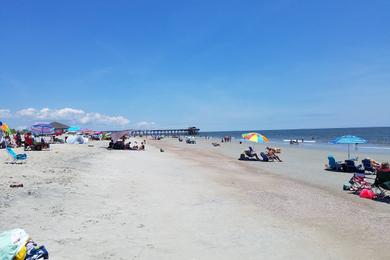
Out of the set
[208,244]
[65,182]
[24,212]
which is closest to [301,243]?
[208,244]

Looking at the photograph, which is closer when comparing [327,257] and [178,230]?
[327,257]

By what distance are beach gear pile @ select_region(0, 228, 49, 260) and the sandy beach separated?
1.16 feet

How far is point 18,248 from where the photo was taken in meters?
4.41

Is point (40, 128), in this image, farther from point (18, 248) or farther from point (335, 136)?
point (335, 136)

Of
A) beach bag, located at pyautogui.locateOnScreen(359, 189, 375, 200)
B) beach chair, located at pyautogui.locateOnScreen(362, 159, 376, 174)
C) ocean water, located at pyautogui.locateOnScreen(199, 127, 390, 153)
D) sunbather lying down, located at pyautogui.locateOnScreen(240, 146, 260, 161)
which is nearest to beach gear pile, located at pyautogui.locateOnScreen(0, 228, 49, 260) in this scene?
beach bag, located at pyautogui.locateOnScreen(359, 189, 375, 200)

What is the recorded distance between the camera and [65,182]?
9828 millimetres

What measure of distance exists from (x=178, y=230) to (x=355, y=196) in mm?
6853

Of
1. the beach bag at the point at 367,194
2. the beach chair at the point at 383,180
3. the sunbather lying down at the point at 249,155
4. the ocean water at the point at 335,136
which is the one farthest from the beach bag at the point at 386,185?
the ocean water at the point at 335,136

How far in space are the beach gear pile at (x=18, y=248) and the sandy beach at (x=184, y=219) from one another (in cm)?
35

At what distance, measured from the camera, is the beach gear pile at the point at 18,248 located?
4.32 meters

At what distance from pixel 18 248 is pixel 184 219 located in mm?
3426

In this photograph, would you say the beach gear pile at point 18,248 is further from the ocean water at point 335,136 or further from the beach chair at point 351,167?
the ocean water at point 335,136

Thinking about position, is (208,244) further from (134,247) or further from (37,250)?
(37,250)

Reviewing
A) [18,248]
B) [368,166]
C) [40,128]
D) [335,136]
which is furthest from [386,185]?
[335,136]
